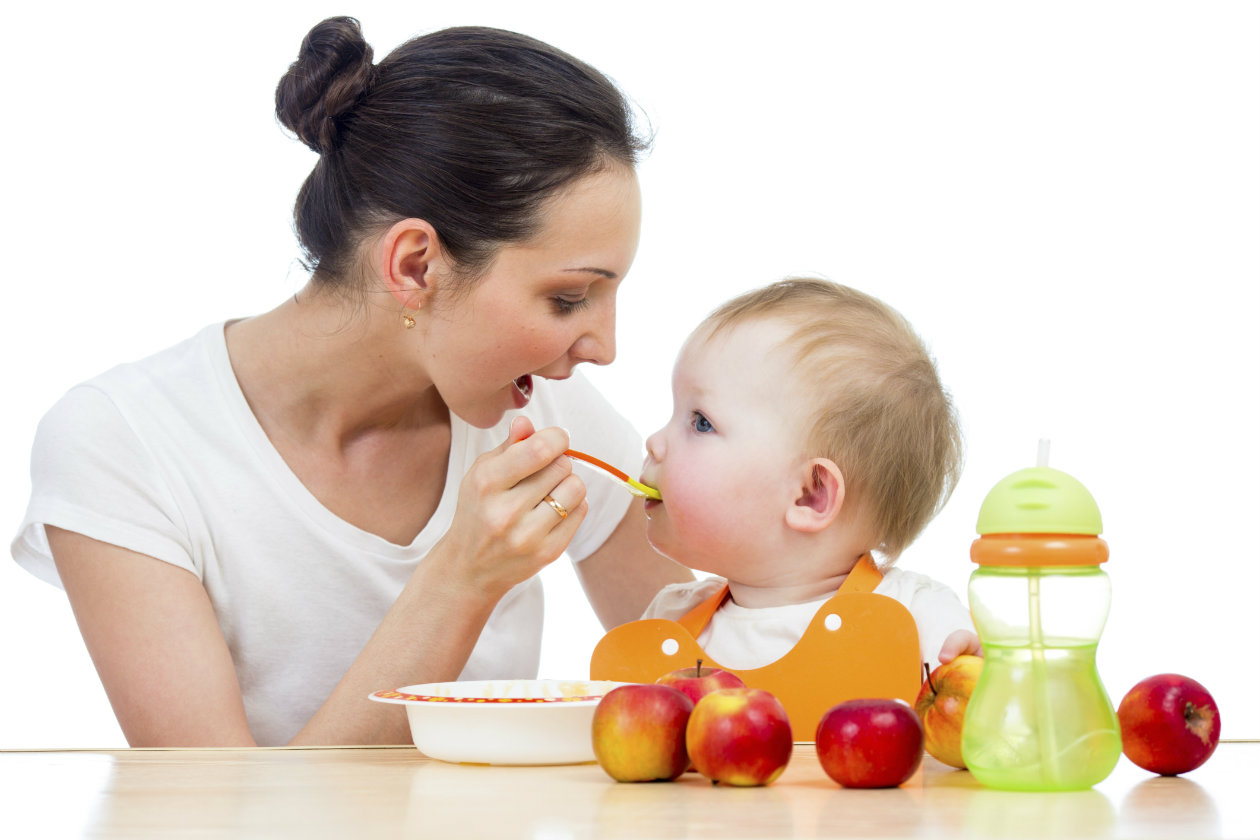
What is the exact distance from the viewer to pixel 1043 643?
2.90 ft

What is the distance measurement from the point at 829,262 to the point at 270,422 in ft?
6.41

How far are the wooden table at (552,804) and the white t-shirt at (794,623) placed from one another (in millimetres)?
396

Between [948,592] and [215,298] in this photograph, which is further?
[215,298]

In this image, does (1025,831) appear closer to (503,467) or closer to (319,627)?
(503,467)

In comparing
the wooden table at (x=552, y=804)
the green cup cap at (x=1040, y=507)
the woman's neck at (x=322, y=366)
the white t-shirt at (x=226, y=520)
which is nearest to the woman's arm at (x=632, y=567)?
the white t-shirt at (x=226, y=520)

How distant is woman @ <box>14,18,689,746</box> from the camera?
1562mm

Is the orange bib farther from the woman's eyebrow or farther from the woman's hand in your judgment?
Result: the woman's eyebrow

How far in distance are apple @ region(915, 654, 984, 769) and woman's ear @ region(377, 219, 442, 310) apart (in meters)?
0.94

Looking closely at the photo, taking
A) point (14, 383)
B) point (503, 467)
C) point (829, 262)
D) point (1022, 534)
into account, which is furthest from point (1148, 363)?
point (14, 383)

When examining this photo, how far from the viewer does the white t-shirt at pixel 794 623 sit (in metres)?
1.48

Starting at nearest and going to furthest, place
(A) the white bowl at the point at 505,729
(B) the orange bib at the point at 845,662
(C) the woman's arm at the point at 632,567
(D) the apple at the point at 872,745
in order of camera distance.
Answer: (D) the apple at the point at 872,745, (A) the white bowl at the point at 505,729, (B) the orange bib at the point at 845,662, (C) the woman's arm at the point at 632,567

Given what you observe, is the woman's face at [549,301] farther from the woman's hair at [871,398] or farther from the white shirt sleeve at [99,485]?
the white shirt sleeve at [99,485]

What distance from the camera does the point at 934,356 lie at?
5.54 ft

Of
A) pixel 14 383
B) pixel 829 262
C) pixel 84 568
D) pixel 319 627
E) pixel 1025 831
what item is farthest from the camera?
pixel 829 262
